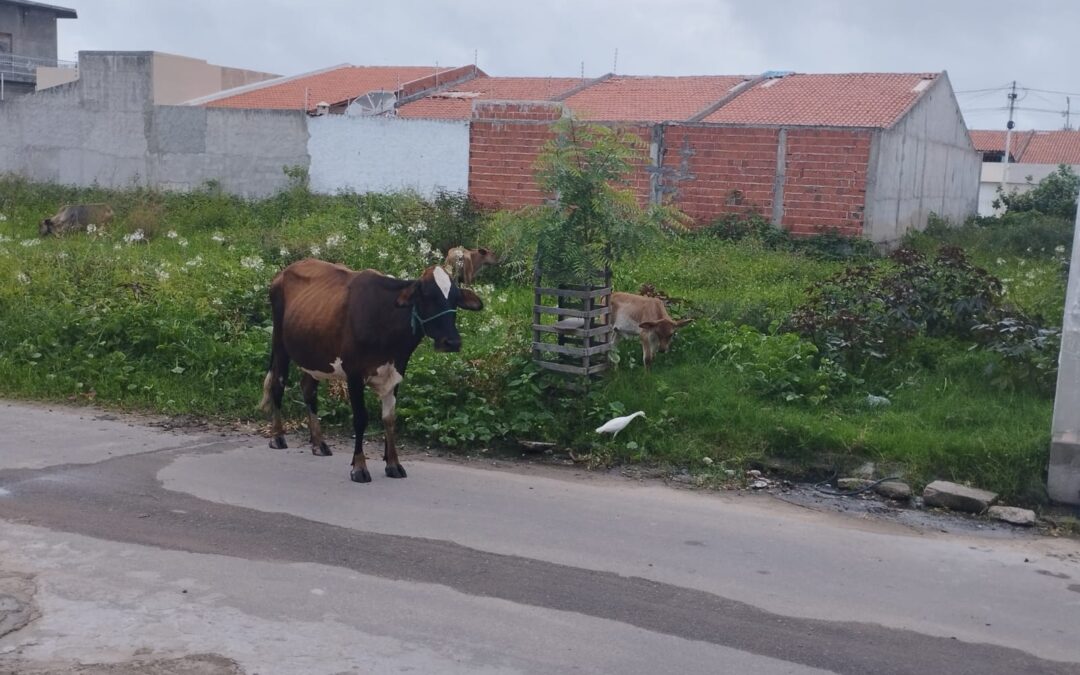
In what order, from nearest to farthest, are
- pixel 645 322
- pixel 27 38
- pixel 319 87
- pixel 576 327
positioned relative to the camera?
1. pixel 576 327
2. pixel 645 322
3. pixel 319 87
4. pixel 27 38

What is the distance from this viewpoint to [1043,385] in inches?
361

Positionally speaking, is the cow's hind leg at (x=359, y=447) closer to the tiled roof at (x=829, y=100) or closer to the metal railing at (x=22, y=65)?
A: the tiled roof at (x=829, y=100)

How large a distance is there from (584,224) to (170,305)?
5033 mm

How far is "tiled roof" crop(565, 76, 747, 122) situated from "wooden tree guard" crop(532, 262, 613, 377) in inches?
422

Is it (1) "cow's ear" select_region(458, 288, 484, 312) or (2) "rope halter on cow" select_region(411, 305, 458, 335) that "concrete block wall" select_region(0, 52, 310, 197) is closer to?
(1) "cow's ear" select_region(458, 288, 484, 312)

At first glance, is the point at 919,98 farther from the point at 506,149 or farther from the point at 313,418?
the point at 313,418

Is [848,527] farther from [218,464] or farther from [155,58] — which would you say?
[155,58]

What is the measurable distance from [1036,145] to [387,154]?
42.2 meters

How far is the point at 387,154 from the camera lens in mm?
22703

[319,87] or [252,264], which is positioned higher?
[319,87]

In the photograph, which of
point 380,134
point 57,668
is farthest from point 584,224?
point 380,134

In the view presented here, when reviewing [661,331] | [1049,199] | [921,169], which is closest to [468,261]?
[661,331]

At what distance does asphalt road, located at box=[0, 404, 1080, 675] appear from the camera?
5137mm

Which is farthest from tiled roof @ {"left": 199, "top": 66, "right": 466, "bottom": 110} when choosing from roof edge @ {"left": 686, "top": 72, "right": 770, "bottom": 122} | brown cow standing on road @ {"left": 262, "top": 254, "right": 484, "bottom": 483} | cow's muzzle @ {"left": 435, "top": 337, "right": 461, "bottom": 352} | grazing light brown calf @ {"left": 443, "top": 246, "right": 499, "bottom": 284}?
cow's muzzle @ {"left": 435, "top": 337, "right": 461, "bottom": 352}
